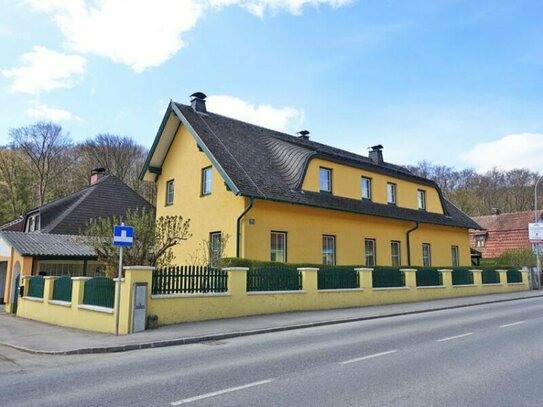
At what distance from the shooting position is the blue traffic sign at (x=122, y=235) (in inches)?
446

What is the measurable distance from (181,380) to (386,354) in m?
3.79

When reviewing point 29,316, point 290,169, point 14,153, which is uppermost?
point 14,153

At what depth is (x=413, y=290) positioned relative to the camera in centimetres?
1994

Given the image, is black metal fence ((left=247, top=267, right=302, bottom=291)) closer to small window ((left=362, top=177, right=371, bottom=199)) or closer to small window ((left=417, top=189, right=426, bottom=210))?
small window ((left=362, top=177, right=371, bottom=199))

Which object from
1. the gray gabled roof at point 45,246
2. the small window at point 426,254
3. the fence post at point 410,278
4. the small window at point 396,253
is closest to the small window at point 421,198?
the small window at point 426,254

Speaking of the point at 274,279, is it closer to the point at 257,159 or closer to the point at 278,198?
the point at 278,198

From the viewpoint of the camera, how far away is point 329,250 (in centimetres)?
2070

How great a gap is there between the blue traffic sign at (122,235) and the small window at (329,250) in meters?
10.7

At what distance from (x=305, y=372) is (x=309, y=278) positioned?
903 cm

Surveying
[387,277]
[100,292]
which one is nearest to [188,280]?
[100,292]

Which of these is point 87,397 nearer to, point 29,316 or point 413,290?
point 29,316

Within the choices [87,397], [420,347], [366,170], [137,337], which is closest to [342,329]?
[420,347]

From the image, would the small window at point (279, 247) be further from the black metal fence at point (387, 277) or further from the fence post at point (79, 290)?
the fence post at point (79, 290)

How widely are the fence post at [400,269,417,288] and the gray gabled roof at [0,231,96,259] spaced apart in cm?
1511
